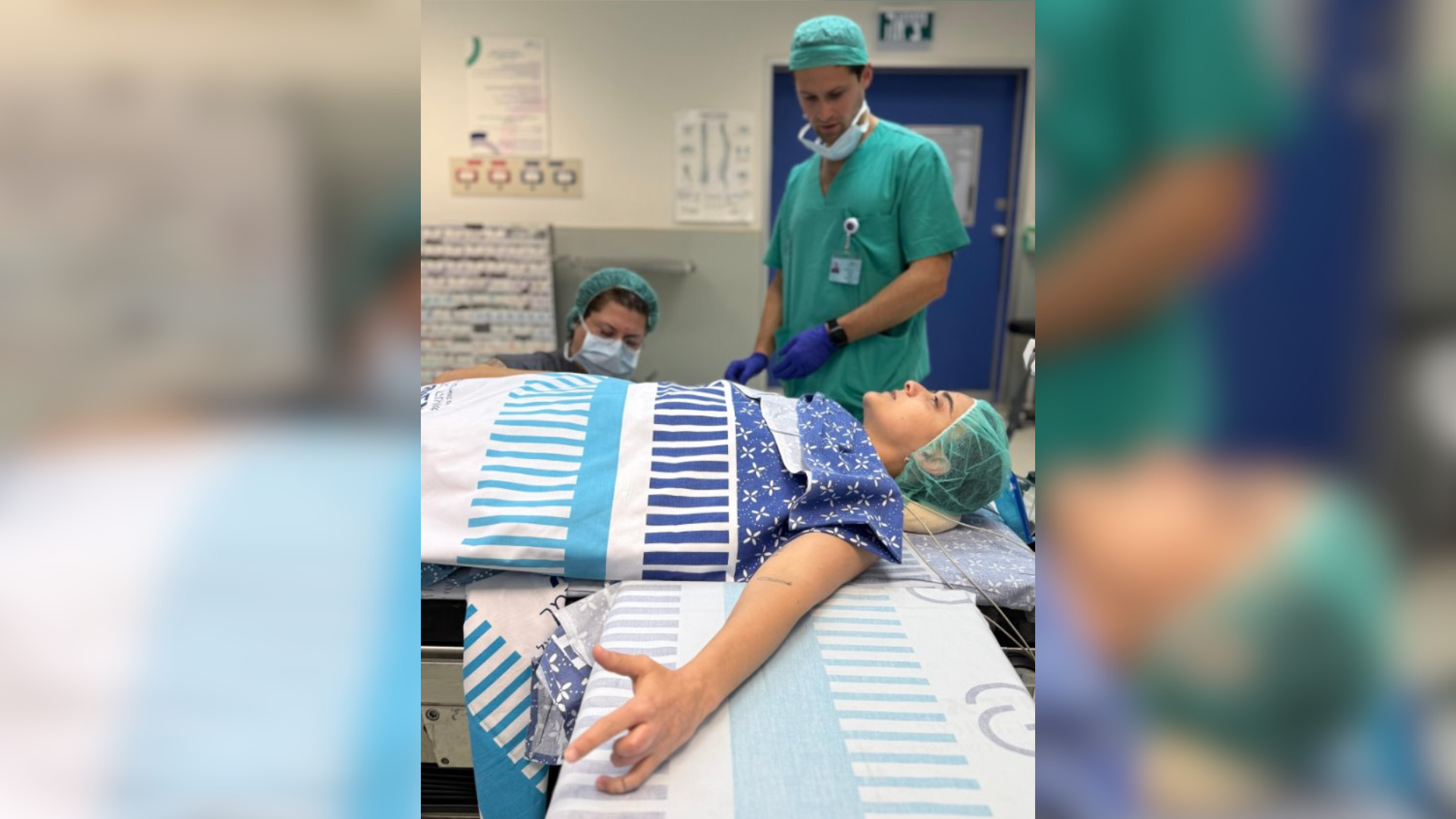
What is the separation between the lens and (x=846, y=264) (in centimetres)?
228

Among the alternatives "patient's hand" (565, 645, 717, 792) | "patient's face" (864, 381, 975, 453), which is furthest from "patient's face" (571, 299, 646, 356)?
"patient's hand" (565, 645, 717, 792)

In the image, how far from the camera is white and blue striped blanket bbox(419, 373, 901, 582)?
4.50 ft

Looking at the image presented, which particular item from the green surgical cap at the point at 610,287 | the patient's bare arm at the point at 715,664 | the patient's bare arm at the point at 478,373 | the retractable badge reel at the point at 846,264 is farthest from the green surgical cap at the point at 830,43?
the patient's bare arm at the point at 715,664

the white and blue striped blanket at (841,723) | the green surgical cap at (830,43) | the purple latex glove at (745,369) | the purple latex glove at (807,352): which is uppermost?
the green surgical cap at (830,43)

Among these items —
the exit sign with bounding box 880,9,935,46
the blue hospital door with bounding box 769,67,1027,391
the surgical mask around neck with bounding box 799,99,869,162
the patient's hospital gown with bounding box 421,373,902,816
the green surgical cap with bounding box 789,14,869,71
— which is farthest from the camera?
the blue hospital door with bounding box 769,67,1027,391

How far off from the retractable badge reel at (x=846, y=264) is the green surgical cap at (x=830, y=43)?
15.5 inches

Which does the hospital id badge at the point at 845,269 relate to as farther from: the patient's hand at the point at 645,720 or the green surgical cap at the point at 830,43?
the patient's hand at the point at 645,720

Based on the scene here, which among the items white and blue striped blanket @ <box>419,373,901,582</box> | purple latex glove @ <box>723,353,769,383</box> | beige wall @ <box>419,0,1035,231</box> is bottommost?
white and blue striped blanket @ <box>419,373,901,582</box>
